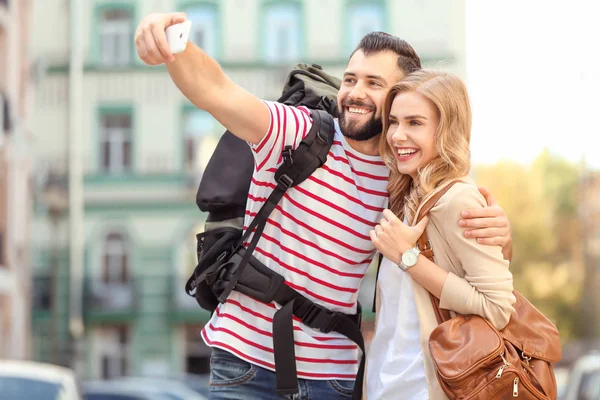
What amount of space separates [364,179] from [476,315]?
49cm

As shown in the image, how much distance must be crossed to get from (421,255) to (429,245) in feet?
0.15

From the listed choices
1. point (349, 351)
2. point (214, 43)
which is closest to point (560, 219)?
point (214, 43)

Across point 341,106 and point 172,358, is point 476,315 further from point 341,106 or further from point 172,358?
point 172,358

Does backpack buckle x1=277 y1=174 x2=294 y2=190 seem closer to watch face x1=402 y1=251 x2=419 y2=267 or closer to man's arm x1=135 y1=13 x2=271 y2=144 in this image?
man's arm x1=135 y1=13 x2=271 y2=144

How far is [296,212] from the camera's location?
2.35 metres

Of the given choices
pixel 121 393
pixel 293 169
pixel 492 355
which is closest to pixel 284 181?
pixel 293 169

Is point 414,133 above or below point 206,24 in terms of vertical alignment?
below

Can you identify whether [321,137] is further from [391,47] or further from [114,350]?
[114,350]

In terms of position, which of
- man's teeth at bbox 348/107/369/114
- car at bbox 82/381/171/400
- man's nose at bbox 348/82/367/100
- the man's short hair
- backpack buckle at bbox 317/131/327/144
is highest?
the man's short hair

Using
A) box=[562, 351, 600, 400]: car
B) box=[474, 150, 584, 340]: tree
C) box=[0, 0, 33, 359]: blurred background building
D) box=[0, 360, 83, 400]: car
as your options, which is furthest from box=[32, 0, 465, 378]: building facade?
box=[0, 360, 83, 400]: car

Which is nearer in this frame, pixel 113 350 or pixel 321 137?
pixel 321 137

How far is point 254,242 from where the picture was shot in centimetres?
233

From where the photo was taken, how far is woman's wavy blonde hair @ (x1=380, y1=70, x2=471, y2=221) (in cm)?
217

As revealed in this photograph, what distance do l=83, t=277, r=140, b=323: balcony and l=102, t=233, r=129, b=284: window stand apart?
0.35 feet
